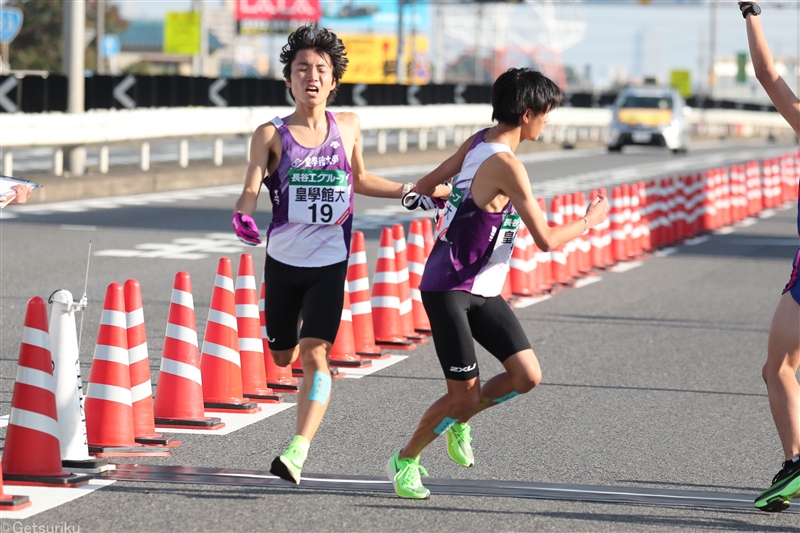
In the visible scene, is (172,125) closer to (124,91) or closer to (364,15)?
(124,91)

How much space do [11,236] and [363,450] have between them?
10.9 m

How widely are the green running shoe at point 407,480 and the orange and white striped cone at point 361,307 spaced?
4.10m

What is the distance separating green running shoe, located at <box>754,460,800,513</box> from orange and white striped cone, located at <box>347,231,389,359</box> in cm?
454

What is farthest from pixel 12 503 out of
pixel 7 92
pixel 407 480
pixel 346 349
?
pixel 7 92

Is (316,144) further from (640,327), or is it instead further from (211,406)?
(640,327)

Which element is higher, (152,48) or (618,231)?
(152,48)

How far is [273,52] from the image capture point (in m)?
102

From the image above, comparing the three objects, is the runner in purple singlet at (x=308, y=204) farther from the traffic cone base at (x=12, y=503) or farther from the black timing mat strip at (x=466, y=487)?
the traffic cone base at (x=12, y=503)

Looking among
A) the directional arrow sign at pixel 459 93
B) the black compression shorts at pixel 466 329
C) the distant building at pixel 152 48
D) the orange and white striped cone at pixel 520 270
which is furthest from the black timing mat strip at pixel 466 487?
the distant building at pixel 152 48

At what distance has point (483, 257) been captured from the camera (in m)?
6.19

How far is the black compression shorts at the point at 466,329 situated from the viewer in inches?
243

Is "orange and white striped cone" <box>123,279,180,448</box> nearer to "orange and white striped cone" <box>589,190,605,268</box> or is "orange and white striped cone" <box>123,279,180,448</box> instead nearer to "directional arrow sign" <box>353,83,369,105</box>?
"orange and white striped cone" <box>589,190,605,268</box>

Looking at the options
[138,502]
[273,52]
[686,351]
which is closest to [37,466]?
[138,502]

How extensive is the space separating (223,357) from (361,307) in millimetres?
2379
